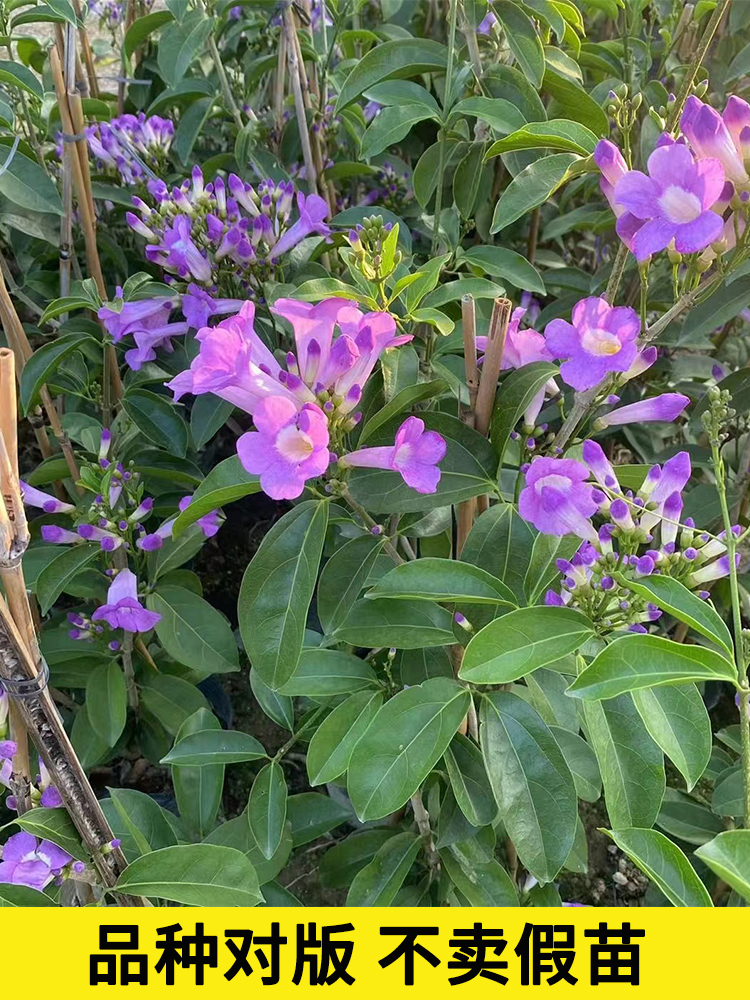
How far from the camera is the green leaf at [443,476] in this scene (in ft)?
3.42

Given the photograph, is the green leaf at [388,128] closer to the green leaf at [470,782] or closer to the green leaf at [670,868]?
the green leaf at [470,782]

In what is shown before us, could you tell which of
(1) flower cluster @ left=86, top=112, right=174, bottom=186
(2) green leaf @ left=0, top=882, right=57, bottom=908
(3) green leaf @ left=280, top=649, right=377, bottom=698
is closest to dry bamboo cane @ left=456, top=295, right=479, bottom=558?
(3) green leaf @ left=280, top=649, right=377, bottom=698

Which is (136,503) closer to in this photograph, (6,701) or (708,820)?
(6,701)

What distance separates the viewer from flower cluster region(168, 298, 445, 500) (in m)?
0.87

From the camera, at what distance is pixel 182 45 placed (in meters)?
1.62

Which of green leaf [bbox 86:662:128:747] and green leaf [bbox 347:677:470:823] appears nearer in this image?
green leaf [bbox 347:677:470:823]

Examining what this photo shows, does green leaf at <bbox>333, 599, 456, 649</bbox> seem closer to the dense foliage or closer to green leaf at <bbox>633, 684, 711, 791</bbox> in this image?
the dense foliage

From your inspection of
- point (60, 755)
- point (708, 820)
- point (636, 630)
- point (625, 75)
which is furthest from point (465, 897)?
point (625, 75)

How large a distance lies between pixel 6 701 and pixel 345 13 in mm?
1621

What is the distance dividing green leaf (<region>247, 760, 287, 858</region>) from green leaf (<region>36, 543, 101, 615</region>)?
0.44m

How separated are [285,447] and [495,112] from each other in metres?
0.84

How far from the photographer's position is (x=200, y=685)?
1913mm

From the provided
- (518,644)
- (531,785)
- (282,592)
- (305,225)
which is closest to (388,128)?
(305,225)

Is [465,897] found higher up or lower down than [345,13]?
lower down
